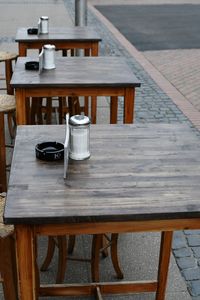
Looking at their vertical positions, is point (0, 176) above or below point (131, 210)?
below

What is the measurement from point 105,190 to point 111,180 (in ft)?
0.32

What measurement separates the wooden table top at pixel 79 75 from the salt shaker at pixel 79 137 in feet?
4.70

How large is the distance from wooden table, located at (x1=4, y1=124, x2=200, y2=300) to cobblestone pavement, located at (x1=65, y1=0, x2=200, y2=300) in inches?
43.8

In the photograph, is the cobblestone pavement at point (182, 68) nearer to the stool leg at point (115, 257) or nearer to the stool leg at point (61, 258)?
the stool leg at point (115, 257)

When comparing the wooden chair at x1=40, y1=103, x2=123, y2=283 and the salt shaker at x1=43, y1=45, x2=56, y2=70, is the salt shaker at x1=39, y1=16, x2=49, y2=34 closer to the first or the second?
the salt shaker at x1=43, y1=45, x2=56, y2=70

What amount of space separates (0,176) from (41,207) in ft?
7.20

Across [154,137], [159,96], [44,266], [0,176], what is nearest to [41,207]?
[154,137]

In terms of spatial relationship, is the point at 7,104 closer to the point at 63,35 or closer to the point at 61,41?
the point at 61,41

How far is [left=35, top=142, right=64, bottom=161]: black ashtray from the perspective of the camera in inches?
92.0

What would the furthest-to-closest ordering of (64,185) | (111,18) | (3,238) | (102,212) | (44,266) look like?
(111,18) → (44,266) → (3,238) → (64,185) → (102,212)

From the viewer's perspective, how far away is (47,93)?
3.75 m

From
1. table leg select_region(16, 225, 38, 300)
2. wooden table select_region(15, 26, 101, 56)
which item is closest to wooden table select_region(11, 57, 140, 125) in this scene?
wooden table select_region(15, 26, 101, 56)

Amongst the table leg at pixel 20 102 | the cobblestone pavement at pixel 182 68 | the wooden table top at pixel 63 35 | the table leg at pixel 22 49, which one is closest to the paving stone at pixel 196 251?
the table leg at pixel 20 102

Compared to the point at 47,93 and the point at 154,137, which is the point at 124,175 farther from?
the point at 47,93
